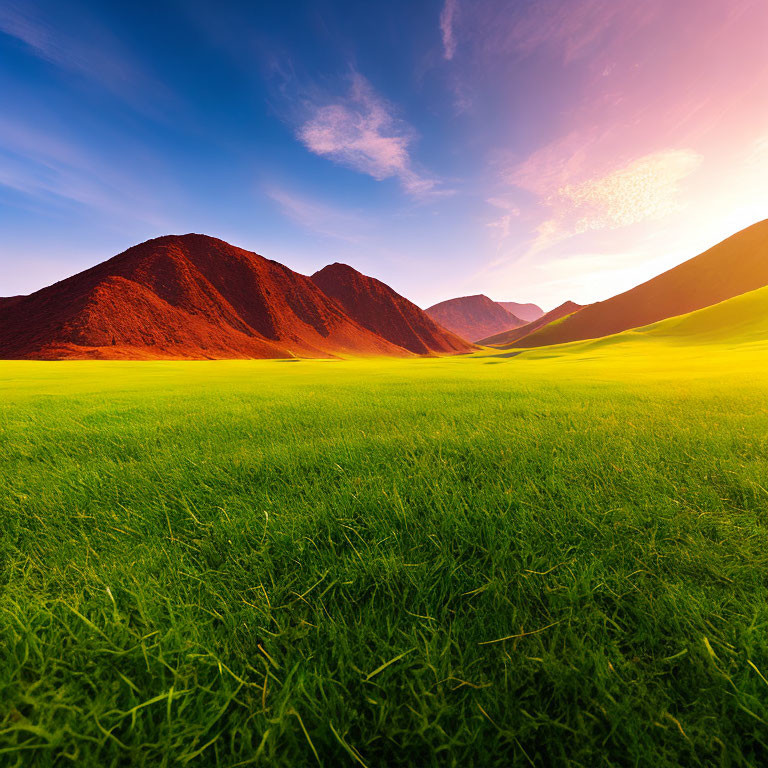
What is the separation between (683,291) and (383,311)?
8600 centimetres

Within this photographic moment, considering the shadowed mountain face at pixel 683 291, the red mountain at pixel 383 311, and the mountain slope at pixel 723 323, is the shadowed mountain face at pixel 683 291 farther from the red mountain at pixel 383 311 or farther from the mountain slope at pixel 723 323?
the mountain slope at pixel 723 323

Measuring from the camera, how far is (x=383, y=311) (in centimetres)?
10950

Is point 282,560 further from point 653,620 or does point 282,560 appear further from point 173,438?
point 173,438

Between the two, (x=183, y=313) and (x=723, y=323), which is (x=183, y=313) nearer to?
(x=183, y=313)

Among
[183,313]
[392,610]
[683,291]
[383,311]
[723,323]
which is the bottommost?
[392,610]

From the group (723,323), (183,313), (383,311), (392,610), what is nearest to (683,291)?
(723,323)

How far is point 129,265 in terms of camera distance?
229ft

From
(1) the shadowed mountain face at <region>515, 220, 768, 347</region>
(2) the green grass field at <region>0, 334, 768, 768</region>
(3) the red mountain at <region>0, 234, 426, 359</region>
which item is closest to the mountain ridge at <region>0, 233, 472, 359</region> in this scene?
(3) the red mountain at <region>0, 234, 426, 359</region>

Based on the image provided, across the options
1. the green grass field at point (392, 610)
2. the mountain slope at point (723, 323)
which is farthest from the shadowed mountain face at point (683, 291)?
the green grass field at point (392, 610)

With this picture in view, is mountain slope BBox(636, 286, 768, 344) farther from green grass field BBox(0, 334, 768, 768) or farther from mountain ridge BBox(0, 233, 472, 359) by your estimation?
mountain ridge BBox(0, 233, 472, 359)

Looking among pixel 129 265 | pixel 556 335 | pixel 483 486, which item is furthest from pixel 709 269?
pixel 129 265

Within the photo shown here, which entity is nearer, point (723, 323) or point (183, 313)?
point (723, 323)

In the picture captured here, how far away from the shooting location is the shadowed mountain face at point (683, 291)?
78.4m

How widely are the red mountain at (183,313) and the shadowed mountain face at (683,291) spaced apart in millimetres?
54595
